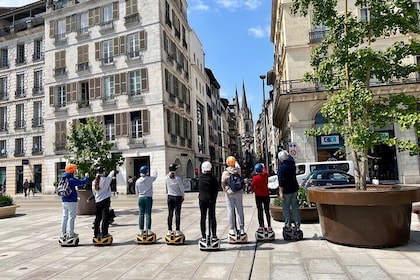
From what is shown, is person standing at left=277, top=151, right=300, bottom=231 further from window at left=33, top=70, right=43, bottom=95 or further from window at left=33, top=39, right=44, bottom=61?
window at left=33, top=39, right=44, bottom=61

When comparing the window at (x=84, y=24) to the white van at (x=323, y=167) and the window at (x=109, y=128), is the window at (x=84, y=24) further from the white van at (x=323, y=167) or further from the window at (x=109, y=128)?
the white van at (x=323, y=167)

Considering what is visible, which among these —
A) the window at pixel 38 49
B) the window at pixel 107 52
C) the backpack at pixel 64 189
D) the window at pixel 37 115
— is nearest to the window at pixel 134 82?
the window at pixel 107 52

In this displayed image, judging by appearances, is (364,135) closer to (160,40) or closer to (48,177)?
(160,40)

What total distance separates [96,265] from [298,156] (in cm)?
2028

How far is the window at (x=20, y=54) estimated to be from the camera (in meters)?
37.1

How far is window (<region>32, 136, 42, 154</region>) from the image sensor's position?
115 feet

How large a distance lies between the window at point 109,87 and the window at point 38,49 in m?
10.8

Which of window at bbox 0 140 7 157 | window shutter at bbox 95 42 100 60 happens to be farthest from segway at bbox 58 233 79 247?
window at bbox 0 140 7 157

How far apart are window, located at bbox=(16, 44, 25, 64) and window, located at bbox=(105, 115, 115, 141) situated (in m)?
14.6

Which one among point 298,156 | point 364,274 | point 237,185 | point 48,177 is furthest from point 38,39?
point 364,274

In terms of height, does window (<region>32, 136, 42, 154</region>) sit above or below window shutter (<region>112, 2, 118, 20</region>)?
below

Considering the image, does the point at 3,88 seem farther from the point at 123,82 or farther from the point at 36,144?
the point at 123,82

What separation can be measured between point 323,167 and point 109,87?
20.0m

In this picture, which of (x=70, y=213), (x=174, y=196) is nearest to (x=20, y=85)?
(x=70, y=213)
